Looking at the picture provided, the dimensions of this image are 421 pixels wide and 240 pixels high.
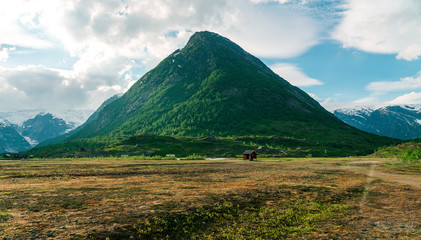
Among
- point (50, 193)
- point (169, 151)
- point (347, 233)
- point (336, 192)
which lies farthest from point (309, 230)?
point (169, 151)

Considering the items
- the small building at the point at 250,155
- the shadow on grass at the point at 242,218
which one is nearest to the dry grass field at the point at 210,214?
the shadow on grass at the point at 242,218

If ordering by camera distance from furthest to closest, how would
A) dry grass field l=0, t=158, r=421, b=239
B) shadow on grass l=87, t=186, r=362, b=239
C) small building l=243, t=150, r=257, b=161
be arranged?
1. small building l=243, t=150, r=257, b=161
2. shadow on grass l=87, t=186, r=362, b=239
3. dry grass field l=0, t=158, r=421, b=239

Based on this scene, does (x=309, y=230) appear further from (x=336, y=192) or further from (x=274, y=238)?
(x=336, y=192)

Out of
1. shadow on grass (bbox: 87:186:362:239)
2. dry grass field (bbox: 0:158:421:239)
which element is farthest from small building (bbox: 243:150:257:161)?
shadow on grass (bbox: 87:186:362:239)

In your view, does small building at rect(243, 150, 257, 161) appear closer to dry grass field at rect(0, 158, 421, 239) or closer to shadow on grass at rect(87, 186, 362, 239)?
dry grass field at rect(0, 158, 421, 239)

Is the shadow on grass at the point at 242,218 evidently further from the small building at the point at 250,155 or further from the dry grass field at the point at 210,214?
the small building at the point at 250,155

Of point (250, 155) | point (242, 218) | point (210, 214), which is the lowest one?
point (242, 218)

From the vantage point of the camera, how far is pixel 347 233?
54.3 ft

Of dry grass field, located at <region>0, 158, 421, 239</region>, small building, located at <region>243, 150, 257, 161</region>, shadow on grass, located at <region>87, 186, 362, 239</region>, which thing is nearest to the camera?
dry grass field, located at <region>0, 158, 421, 239</region>

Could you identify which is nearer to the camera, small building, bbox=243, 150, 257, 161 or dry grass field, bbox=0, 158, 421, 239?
dry grass field, bbox=0, 158, 421, 239

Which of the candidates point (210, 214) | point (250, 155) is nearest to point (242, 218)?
point (210, 214)

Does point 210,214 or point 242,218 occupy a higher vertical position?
point 210,214

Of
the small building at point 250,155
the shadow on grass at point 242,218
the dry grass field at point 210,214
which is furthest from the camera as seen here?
the small building at point 250,155

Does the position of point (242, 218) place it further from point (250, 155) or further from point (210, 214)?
point (250, 155)
